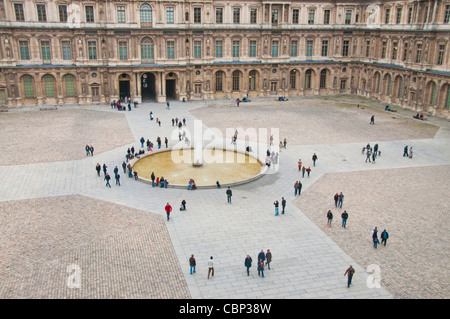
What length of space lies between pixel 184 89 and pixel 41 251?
151ft

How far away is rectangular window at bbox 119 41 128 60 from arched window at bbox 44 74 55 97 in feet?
32.3

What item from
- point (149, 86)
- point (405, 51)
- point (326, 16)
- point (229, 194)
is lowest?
point (229, 194)

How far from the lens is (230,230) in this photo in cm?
2570

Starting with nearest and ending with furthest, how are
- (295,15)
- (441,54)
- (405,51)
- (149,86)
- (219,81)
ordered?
(441,54) → (405,51) → (295,15) → (219,81) → (149,86)

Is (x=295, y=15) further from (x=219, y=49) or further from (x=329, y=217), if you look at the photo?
(x=329, y=217)

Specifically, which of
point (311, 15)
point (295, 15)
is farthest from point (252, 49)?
point (311, 15)

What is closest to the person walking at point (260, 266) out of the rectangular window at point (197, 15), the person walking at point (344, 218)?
the person walking at point (344, 218)

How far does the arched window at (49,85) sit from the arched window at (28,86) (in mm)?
1774

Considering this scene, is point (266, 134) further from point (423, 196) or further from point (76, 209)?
point (76, 209)

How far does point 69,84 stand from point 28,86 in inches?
207

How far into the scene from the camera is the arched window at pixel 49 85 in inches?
2391

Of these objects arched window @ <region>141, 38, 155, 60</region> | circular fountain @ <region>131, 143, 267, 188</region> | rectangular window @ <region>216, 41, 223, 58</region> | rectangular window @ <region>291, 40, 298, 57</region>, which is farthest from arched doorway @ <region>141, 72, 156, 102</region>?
circular fountain @ <region>131, 143, 267, 188</region>

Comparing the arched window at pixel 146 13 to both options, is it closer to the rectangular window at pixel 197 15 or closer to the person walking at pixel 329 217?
the rectangular window at pixel 197 15

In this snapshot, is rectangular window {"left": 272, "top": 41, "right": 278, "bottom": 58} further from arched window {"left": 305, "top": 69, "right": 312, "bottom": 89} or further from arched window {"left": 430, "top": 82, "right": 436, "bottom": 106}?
arched window {"left": 430, "top": 82, "right": 436, "bottom": 106}
